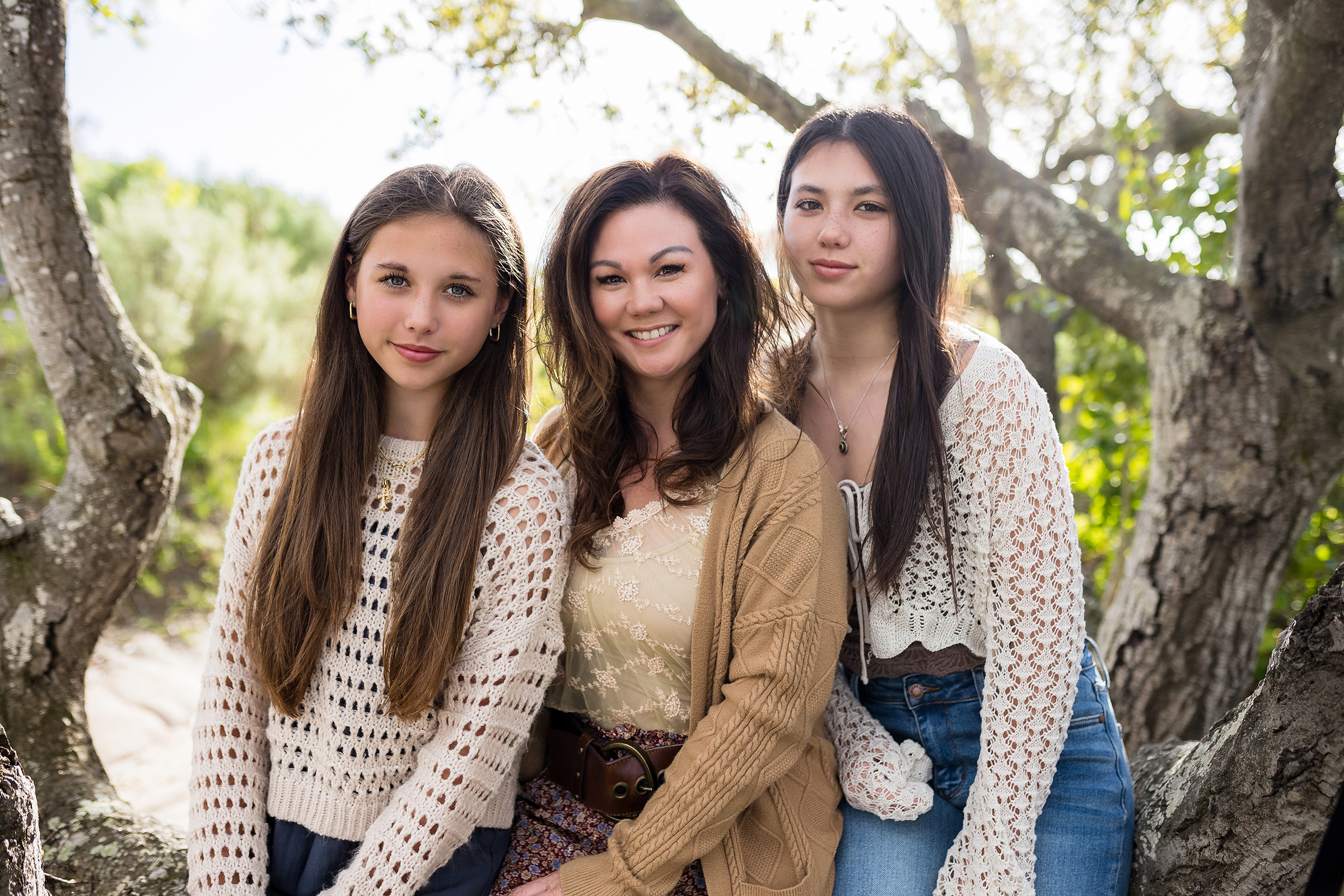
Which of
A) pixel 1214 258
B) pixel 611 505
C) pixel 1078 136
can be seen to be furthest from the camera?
pixel 1078 136

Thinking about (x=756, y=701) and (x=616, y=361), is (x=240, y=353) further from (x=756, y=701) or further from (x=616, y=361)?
(x=756, y=701)

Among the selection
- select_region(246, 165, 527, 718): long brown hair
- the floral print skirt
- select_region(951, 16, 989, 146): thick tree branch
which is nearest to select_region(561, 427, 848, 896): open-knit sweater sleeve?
the floral print skirt

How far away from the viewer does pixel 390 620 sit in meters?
1.68

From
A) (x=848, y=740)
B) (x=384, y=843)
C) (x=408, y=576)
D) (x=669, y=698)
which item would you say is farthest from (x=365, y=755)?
(x=848, y=740)

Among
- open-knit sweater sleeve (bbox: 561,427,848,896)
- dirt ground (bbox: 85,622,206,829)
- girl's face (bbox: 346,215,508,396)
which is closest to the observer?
open-knit sweater sleeve (bbox: 561,427,848,896)

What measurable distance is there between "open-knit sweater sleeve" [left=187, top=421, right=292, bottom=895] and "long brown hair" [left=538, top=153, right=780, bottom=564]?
24.5 inches

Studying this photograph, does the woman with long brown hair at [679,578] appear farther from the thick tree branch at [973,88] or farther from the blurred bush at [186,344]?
the blurred bush at [186,344]

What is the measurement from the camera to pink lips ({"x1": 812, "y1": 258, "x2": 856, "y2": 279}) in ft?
6.30

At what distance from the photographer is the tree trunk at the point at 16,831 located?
50.4 inches

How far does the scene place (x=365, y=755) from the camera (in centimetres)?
169

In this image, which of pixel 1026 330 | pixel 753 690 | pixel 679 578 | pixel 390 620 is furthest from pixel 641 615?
pixel 1026 330

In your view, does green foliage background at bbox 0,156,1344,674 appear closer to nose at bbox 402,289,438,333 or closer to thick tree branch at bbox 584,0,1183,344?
thick tree branch at bbox 584,0,1183,344

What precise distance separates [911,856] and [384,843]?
3.44 ft

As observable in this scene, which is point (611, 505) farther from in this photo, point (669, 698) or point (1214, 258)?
point (1214, 258)
